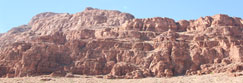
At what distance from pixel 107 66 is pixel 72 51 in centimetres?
1018

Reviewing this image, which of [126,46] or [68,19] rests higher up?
[68,19]

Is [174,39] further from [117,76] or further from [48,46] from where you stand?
[48,46]

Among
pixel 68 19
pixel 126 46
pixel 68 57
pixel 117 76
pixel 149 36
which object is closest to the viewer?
pixel 117 76

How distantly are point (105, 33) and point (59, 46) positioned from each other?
19.9m

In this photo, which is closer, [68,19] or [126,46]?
[126,46]

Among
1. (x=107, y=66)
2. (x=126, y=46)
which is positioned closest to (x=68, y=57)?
(x=107, y=66)

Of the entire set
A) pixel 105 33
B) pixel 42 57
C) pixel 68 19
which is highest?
pixel 68 19

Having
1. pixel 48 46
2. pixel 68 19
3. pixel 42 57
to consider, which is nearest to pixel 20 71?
pixel 42 57

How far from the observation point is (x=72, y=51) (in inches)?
2288

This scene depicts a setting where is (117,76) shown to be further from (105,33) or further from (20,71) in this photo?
(105,33)

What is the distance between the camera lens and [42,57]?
→ 2109 inches

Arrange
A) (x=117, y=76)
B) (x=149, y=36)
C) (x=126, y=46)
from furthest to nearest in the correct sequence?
(x=149, y=36), (x=126, y=46), (x=117, y=76)

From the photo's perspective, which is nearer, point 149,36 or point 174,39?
point 174,39

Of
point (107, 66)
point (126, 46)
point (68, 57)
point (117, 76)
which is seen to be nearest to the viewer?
point (117, 76)
